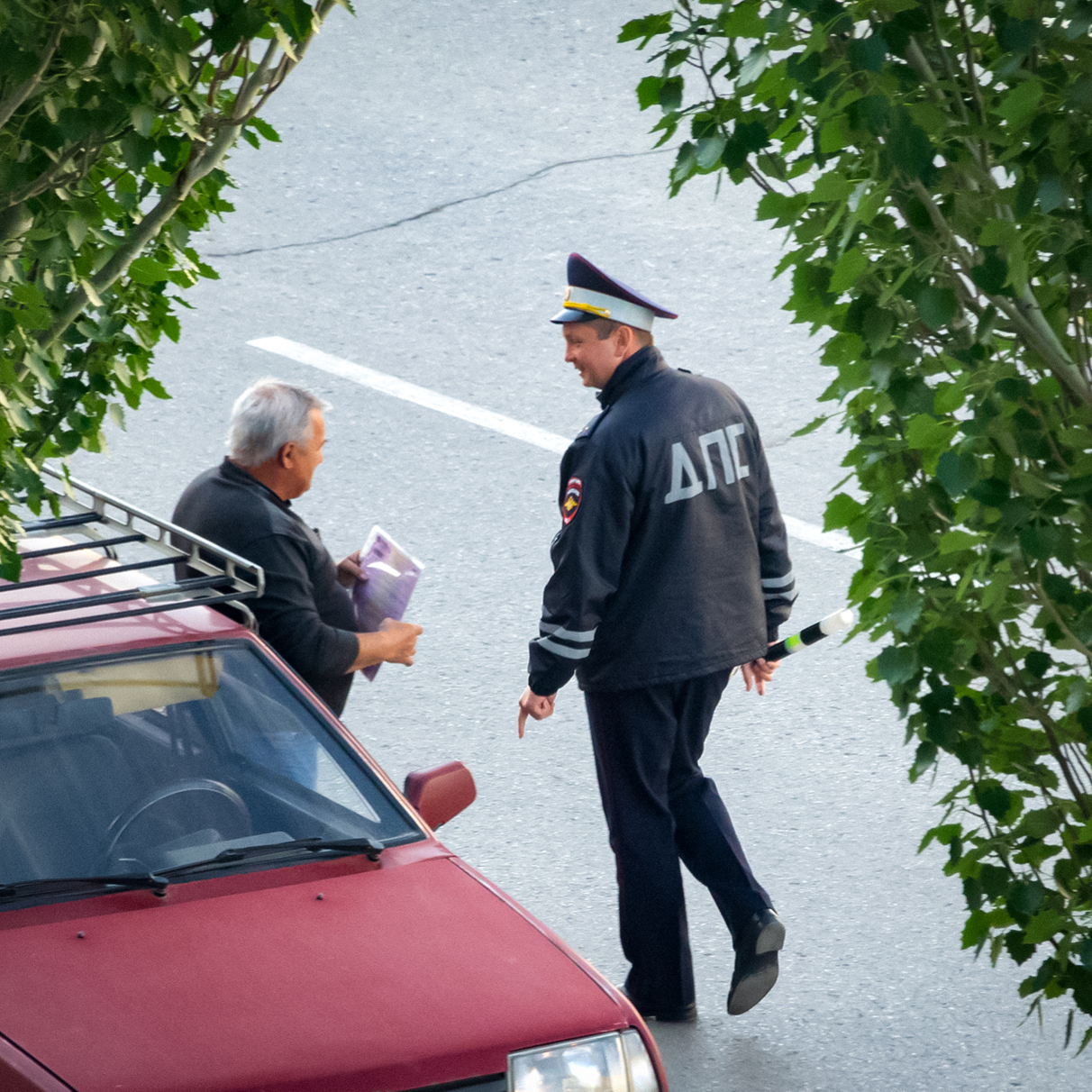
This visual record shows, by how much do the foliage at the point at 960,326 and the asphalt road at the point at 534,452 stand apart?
220 centimetres

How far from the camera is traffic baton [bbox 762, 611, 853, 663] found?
18.0 ft

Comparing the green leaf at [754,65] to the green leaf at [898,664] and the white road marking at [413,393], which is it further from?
the white road marking at [413,393]

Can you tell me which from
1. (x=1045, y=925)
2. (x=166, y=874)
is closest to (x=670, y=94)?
(x=1045, y=925)

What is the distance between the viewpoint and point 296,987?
3.66 m

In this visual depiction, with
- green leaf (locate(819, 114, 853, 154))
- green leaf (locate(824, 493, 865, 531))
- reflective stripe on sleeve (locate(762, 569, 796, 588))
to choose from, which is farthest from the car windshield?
green leaf (locate(819, 114, 853, 154))

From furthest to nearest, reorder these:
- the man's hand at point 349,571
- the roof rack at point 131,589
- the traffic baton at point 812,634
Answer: the man's hand at point 349,571 → the traffic baton at point 812,634 → the roof rack at point 131,589

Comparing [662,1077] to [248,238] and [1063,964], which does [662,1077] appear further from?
[248,238]

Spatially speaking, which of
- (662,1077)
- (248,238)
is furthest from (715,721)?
(248,238)

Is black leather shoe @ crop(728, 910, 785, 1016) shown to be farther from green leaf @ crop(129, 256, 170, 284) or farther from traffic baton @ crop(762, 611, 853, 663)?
green leaf @ crop(129, 256, 170, 284)

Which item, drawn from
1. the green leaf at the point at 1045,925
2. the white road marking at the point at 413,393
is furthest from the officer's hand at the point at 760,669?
the white road marking at the point at 413,393

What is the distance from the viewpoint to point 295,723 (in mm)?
4457

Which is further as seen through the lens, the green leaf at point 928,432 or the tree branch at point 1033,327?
the green leaf at point 928,432

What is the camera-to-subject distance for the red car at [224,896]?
348 cm

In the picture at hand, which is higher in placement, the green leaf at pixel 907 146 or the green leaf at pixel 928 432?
the green leaf at pixel 907 146
